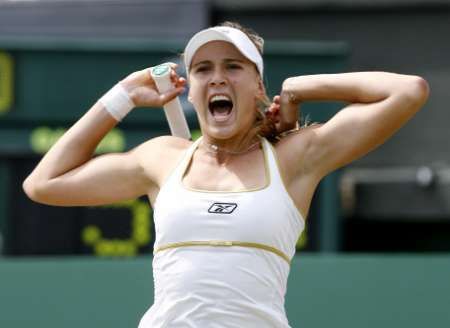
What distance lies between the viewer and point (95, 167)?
423 cm

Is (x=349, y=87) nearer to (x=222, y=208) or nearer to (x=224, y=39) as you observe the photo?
(x=224, y=39)

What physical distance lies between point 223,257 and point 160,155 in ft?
1.59

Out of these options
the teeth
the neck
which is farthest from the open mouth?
the neck

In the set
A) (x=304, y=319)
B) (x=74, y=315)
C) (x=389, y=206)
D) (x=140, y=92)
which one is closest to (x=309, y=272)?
(x=304, y=319)

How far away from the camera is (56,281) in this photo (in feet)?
22.3

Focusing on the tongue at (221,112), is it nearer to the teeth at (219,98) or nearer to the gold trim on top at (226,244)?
the teeth at (219,98)

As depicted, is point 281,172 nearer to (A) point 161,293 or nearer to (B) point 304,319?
(A) point 161,293

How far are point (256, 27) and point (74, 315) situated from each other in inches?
230

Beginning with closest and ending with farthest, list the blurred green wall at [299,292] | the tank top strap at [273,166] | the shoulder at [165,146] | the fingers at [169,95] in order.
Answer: the tank top strap at [273,166] < the shoulder at [165,146] < the fingers at [169,95] < the blurred green wall at [299,292]

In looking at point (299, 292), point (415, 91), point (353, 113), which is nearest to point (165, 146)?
point (353, 113)

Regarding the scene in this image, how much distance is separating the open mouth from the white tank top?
0.82 ft

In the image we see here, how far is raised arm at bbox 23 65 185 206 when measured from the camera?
4.18 m

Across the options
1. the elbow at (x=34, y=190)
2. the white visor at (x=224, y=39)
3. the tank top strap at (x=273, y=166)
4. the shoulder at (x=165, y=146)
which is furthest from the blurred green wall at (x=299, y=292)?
the white visor at (x=224, y=39)

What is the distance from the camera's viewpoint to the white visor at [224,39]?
399 centimetres
